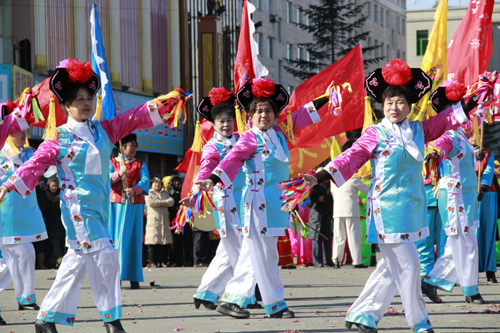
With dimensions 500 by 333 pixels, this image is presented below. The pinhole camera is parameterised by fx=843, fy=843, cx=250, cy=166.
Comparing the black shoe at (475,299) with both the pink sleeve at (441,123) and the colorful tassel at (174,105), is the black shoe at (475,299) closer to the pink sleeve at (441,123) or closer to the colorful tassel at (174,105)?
the pink sleeve at (441,123)

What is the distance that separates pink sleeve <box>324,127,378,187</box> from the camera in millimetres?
5828

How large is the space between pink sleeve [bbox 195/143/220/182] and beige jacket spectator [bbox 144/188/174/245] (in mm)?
6787

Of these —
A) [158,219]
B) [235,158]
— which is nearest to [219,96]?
[235,158]

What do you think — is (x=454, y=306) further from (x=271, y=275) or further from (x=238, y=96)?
(x=238, y=96)

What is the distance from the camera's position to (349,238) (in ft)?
44.0

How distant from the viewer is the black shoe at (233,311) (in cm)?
702

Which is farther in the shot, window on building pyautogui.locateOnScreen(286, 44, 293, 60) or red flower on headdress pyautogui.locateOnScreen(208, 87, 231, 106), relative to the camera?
window on building pyautogui.locateOnScreen(286, 44, 293, 60)

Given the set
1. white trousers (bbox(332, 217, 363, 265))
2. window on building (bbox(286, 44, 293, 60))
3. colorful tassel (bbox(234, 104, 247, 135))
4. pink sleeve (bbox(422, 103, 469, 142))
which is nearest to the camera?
pink sleeve (bbox(422, 103, 469, 142))

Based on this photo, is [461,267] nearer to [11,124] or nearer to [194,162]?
[11,124]

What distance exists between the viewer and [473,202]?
7961 mm

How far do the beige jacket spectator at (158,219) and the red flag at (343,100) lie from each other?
299 cm

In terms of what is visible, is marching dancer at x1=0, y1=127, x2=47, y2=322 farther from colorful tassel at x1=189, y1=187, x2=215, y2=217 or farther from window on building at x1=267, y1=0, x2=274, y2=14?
window on building at x1=267, y1=0, x2=274, y2=14

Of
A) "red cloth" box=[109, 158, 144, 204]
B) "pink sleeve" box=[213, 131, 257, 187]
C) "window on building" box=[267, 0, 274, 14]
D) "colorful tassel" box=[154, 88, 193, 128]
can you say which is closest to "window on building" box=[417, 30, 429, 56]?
"window on building" box=[267, 0, 274, 14]

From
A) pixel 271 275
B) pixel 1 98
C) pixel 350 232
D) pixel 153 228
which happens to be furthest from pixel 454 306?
pixel 1 98
